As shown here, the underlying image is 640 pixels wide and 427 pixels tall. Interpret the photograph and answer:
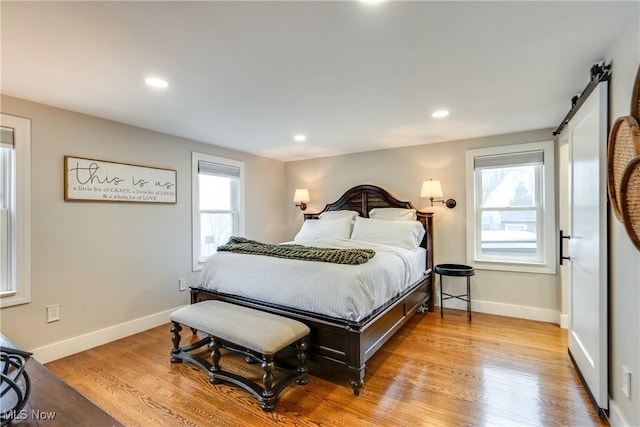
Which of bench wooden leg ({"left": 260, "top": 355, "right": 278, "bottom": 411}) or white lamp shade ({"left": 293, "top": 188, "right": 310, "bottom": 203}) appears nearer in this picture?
bench wooden leg ({"left": 260, "top": 355, "right": 278, "bottom": 411})

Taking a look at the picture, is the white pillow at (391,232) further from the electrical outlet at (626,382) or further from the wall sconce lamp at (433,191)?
the electrical outlet at (626,382)

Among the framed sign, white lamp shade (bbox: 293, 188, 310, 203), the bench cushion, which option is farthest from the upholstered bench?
white lamp shade (bbox: 293, 188, 310, 203)

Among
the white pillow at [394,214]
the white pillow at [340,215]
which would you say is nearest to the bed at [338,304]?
the white pillow at [394,214]

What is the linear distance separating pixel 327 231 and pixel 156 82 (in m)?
2.60

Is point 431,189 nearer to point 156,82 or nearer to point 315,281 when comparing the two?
point 315,281

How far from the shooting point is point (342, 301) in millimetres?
2131

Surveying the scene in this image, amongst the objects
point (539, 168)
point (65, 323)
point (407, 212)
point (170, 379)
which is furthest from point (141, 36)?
point (539, 168)

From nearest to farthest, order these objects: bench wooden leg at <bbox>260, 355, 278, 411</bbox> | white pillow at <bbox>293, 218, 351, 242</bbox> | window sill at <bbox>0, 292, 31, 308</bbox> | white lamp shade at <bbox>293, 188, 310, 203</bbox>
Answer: bench wooden leg at <bbox>260, 355, 278, 411</bbox> → window sill at <bbox>0, 292, 31, 308</bbox> → white pillow at <bbox>293, 218, 351, 242</bbox> → white lamp shade at <bbox>293, 188, 310, 203</bbox>

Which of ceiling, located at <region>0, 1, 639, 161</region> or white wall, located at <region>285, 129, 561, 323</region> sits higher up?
ceiling, located at <region>0, 1, 639, 161</region>

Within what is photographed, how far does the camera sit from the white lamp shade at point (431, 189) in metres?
3.77

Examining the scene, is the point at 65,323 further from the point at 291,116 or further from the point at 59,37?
the point at 291,116

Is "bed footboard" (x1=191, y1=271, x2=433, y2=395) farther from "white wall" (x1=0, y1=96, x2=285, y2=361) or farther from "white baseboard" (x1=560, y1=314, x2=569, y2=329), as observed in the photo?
"white baseboard" (x1=560, y1=314, x2=569, y2=329)

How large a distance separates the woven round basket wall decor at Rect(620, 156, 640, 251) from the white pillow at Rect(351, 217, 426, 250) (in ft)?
7.11

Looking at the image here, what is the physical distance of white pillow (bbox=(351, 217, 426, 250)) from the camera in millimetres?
3570
